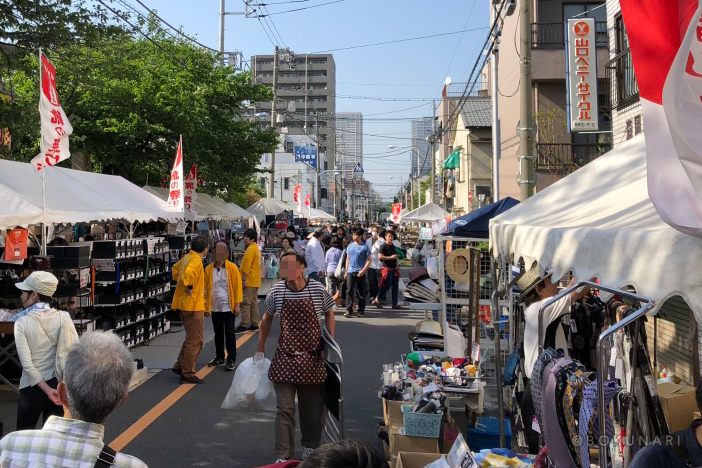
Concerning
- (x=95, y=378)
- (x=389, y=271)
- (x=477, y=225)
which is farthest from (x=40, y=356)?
(x=389, y=271)

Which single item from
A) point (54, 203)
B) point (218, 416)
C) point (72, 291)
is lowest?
point (218, 416)

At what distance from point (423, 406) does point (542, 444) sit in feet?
3.50

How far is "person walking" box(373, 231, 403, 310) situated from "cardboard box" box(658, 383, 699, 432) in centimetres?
1161

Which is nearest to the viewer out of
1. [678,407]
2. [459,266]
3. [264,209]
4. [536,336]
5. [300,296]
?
[678,407]

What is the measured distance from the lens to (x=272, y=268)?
71.7 feet

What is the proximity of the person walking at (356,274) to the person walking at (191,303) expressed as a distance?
6.88m

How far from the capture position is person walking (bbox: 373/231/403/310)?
16422 millimetres

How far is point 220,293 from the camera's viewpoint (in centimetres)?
939

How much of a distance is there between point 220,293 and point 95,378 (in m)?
6.86

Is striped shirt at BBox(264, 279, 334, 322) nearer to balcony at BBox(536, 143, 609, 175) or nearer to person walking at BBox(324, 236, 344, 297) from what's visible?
person walking at BBox(324, 236, 344, 297)

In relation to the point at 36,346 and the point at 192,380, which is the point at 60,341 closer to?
the point at 36,346

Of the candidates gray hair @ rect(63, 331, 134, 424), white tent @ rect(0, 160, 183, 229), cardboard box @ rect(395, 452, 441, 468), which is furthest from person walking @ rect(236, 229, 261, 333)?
gray hair @ rect(63, 331, 134, 424)

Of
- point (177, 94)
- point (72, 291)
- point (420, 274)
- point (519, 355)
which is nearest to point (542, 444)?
point (519, 355)

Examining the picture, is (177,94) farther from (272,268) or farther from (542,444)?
(542,444)
